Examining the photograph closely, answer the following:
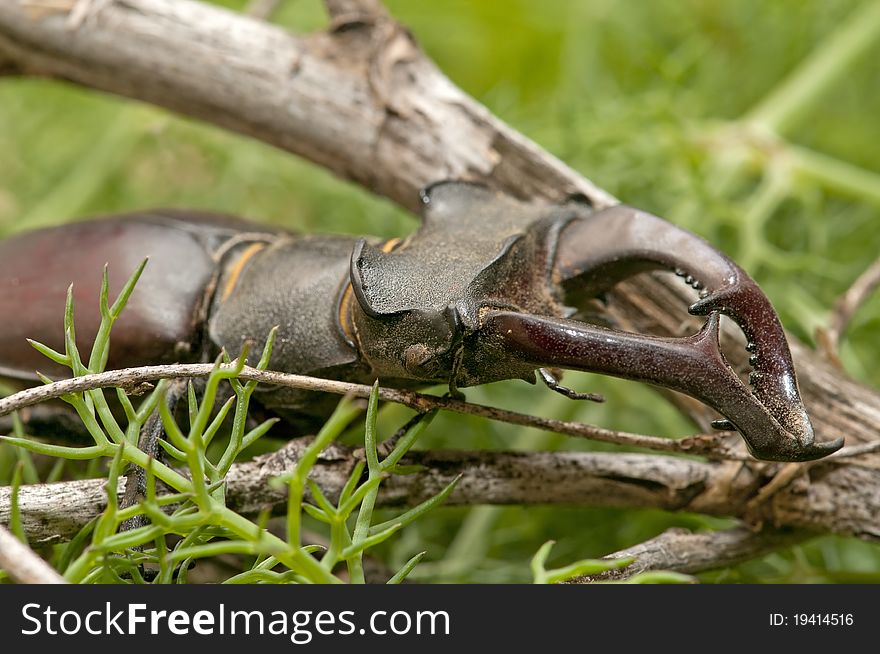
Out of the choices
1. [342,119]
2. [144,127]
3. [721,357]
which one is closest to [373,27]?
[342,119]

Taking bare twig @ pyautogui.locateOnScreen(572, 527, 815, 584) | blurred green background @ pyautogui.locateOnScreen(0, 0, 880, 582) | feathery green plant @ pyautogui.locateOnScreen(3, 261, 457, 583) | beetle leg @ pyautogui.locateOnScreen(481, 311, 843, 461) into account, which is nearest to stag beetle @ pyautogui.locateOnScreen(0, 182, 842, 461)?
beetle leg @ pyautogui.locateOnScreen(481, 311, 843, 461)

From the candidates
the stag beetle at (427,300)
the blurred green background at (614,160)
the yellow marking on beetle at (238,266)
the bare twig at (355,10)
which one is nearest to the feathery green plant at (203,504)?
the stag beetle at (427,300)

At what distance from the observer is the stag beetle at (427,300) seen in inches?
49.9

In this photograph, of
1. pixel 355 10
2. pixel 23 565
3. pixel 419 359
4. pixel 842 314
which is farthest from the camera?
pixel 355 10

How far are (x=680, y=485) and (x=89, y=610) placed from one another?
Answer: 990mm

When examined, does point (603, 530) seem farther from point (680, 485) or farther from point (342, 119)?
point (342, 119)

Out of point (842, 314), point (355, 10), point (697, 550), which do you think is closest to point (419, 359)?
point (697, 550)

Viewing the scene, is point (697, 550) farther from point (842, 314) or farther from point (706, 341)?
point (842, 314)

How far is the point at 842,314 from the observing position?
191cm

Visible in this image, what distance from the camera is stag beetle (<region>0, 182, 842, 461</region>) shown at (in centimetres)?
127

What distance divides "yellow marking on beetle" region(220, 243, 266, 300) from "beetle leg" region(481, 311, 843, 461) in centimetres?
67

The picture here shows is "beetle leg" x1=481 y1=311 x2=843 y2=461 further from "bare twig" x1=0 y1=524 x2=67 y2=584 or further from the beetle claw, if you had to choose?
"bare twig" x1=0 y1=524 x2=67 y2=584

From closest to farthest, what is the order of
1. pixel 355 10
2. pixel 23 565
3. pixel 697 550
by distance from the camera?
pixel 23 565, pixel 697 550, pixel 355 10

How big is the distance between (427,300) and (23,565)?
64 cm
